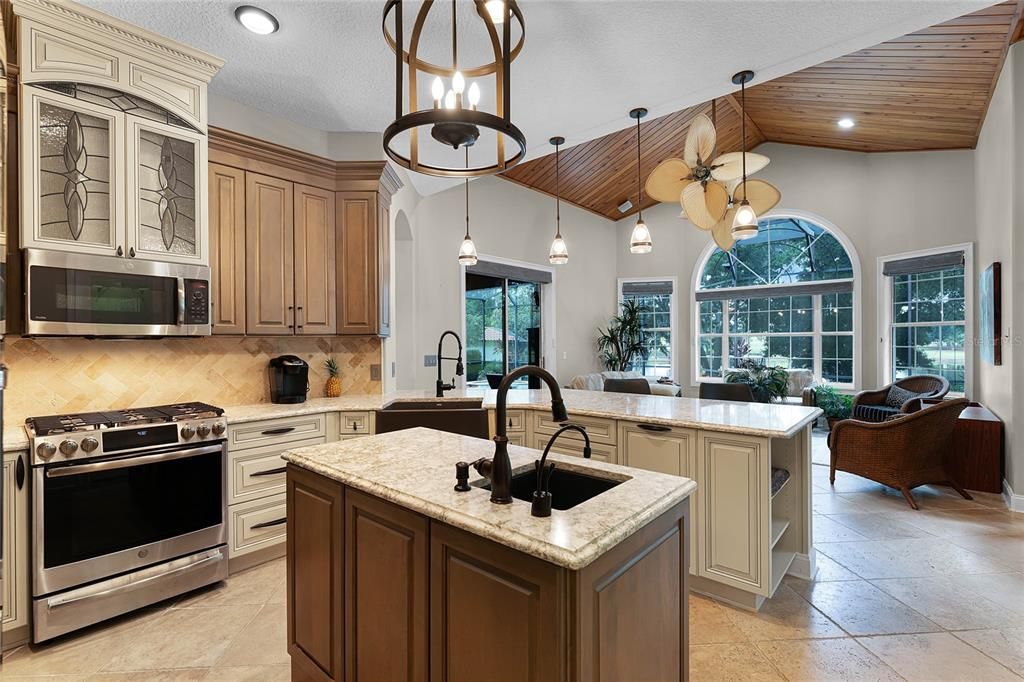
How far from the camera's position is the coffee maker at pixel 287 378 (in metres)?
3.49

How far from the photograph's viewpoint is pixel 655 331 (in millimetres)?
8703

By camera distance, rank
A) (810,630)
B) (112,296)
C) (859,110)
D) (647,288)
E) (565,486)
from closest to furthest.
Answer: (565,486) → (810,630) → (112,296) → (859,110) → (647,288)

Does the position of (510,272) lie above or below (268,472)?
above

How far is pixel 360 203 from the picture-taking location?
379cm

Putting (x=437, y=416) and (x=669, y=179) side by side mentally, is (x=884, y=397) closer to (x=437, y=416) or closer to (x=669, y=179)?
(x=669, y=179)

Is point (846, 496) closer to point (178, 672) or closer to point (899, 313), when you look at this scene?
point (899, 313)

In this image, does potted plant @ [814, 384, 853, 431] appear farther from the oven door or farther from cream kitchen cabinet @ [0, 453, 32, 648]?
cream kitchen cabinet @ [0, 453, 32, 648]

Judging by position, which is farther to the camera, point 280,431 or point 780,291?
point 780,291

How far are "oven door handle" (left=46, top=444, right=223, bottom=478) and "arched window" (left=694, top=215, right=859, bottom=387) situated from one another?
722 cm

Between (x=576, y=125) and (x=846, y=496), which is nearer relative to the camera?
(x=576, y=125)

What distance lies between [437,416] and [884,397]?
17.6 ft

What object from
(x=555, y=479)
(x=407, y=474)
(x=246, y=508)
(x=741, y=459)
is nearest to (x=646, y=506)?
(x=555, y=479)

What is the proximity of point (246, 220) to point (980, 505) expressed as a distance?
5686mm

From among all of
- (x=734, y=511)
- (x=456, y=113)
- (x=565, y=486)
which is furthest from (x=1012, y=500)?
(x=456, y=113)
